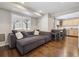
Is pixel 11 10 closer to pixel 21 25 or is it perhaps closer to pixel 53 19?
pixel 21 25

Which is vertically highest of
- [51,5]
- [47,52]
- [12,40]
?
[51,5]

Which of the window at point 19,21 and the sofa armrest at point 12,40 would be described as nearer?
the sofa armrest at point 12,40

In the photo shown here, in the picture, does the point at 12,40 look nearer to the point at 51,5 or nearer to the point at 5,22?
the point at 5,22

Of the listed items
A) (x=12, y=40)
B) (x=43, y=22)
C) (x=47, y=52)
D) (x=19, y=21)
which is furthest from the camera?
(x=43, y=22)

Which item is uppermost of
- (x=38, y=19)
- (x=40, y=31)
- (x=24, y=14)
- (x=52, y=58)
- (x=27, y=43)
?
(x=24, y=14)

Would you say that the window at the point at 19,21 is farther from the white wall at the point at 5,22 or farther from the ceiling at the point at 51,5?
the ceiling at the point at 51,5

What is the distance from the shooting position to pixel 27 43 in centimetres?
248

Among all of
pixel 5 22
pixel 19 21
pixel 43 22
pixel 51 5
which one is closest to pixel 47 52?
pixel 43 22

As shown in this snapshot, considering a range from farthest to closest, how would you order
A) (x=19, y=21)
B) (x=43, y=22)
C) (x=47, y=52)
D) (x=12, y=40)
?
(x=43, y=22), (x=19, y=21), (x=12, y=40), (x=47, y=52)

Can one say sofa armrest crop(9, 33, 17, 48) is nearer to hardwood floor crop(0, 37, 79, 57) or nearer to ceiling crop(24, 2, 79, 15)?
hardwood floor crop(0, 37, 79, 57)

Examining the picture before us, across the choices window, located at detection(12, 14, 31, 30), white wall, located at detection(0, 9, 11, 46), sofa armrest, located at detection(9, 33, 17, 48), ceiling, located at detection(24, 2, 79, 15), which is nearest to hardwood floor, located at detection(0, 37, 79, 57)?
sofa armrest, located at detection(9, 33, 17, 48)

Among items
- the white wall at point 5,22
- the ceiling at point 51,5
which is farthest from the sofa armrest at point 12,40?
the ceiling at point 51,5

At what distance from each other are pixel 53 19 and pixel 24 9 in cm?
180

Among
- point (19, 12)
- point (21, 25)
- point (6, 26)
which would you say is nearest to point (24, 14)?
→ point (19, 12)
